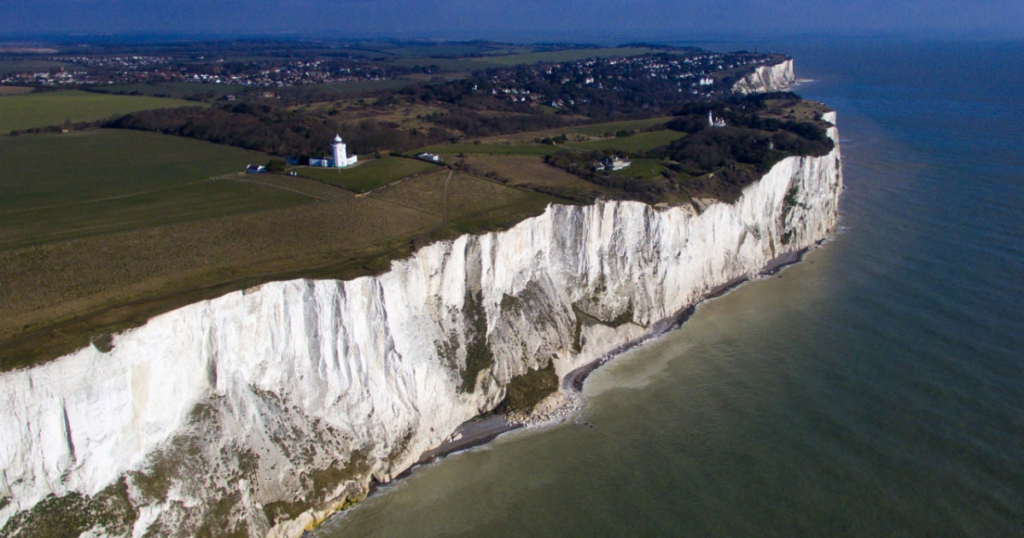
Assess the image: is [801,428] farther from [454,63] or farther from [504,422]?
[454,63]

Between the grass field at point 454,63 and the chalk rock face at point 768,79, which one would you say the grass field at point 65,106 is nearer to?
the grass field at point 454,63

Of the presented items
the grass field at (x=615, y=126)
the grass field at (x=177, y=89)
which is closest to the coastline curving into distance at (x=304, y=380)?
the grass field at (x=615, y=126)

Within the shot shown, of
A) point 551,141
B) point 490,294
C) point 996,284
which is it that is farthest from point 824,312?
point 551,141

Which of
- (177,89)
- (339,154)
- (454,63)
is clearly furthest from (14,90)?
(454,63)

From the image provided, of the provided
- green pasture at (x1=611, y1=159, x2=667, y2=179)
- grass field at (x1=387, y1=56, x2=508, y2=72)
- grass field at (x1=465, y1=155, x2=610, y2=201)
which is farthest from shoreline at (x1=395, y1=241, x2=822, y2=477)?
grass field at (x1=387, y1=56, x2=508, y2=72)

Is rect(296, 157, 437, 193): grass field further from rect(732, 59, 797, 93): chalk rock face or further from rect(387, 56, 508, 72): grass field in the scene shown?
rect(387, 56, 508, 72): grass field

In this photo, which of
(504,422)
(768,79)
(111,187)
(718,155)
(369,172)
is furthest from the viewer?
(768,79)
